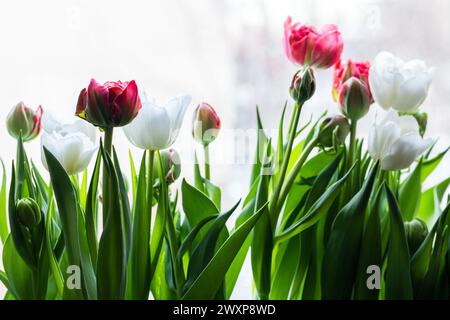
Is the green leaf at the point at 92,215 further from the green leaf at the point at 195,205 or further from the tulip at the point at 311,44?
the tulip at the point at 311,44

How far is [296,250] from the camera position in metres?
0.62

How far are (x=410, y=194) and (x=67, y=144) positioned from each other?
35cm

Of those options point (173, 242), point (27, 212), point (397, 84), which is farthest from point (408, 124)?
point (27, 212)

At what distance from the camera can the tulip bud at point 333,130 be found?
586 millimetres

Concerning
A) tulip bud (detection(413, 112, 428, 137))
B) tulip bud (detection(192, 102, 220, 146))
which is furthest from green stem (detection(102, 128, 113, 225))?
tulip bud (detection(413, 112, 428, 137))

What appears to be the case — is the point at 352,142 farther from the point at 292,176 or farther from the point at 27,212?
the point at 27,212

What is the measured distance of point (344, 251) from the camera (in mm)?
570

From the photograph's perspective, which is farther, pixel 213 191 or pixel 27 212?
pixel 213 191

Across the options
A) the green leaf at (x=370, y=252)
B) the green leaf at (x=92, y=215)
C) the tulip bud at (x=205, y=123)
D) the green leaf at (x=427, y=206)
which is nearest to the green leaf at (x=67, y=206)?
the green leaf at (x=92, y=215)

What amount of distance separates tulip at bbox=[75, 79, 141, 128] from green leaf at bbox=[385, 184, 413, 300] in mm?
233

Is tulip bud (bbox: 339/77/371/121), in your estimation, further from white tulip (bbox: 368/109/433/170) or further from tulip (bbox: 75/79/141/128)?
tulip (bbox: 75/79/141/128)

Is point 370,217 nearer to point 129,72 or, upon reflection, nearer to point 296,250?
point 296,250

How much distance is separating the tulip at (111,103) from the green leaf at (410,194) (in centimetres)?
30

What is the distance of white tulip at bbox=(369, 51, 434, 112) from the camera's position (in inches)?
22.8
